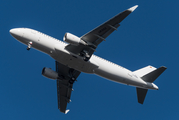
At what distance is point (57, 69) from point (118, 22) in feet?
61.0

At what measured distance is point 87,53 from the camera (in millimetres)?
41750

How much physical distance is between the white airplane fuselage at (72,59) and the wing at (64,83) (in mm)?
6226

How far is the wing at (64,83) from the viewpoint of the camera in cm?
4997

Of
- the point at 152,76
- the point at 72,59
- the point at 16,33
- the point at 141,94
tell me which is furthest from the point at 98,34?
the point at 141,94

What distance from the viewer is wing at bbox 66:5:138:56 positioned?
124 ft

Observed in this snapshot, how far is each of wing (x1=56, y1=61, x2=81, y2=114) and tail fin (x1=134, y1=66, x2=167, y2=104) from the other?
13794 millimetres

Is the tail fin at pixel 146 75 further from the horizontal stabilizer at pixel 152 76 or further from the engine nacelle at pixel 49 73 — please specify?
the engine nacelle at pixel 49 73

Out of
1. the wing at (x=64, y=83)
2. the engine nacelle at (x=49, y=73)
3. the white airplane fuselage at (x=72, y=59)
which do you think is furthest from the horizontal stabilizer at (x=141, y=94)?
the engine nacelle at (x=49, y=73)

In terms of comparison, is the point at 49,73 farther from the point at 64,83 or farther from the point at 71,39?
the point at 71,39

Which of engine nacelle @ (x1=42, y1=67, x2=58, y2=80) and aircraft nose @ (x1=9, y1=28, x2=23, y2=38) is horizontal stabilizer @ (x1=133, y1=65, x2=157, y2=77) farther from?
aircraft nose @ (x1=9, y1=28, x2=23, y2=38)

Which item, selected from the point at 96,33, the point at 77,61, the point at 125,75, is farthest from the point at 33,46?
the point at 125,75

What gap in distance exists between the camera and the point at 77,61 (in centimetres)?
4284

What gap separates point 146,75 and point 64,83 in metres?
18.7

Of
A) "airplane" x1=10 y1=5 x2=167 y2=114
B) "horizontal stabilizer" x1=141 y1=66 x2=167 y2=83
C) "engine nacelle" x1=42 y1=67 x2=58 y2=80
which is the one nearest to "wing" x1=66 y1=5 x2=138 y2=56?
"airplane" x1=10 y1=5 x2=167 y2=114
